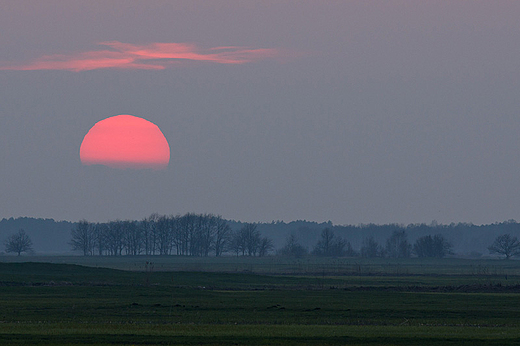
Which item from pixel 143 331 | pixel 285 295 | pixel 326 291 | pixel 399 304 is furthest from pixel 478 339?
pixel 326 291

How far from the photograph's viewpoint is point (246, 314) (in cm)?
4703

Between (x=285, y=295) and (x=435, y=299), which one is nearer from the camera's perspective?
(x=435, y=299)

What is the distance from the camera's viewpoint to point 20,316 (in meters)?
44.7

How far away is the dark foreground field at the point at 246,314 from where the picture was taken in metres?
33.5

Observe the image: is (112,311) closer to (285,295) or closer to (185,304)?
(185,304)

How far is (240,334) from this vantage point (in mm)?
34750

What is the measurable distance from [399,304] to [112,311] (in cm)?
2188

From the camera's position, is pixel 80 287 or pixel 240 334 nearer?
pixel 240 334

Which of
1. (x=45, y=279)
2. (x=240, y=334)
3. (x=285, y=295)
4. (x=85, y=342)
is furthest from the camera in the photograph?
(x=45, y=279)

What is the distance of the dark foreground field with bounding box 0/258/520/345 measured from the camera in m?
33.5

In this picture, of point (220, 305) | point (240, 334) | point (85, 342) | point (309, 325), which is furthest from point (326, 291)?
point (85, 342)

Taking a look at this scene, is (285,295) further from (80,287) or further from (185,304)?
(80,287)

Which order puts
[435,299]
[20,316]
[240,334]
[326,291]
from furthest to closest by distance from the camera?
[326,291]
[435,299]
[20,316]
[240,334]

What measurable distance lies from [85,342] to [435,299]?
37.0 metres
